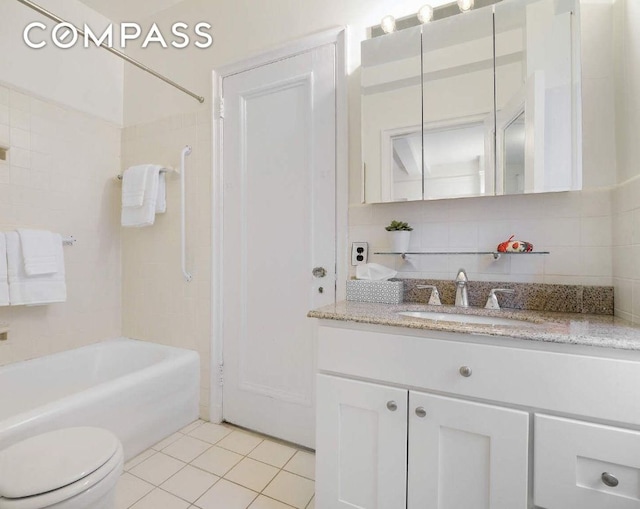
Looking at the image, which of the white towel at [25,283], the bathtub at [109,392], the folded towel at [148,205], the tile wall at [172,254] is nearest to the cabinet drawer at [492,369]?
the bathtub at [109,392]

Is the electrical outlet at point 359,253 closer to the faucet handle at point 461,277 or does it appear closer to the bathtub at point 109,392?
the faucet handle at point 461,277

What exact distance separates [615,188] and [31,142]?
2903 mm

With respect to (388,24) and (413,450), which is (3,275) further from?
(388,24)

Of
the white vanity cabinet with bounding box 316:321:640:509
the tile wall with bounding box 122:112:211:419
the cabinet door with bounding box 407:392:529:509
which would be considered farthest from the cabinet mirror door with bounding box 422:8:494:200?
the tile wall with bounding box 122:112:211:419

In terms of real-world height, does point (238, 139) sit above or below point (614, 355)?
above

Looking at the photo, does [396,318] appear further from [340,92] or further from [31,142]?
[31,142]

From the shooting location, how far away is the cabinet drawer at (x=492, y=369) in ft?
2.63

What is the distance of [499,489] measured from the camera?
90cm

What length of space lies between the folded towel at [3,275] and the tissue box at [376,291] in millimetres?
1767

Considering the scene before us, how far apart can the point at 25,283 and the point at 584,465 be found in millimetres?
2474

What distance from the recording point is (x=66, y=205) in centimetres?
210

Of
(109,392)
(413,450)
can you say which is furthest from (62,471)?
(413,450)

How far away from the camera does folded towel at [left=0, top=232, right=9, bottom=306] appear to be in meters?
1.68

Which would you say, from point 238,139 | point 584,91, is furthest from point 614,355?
point 238,139
